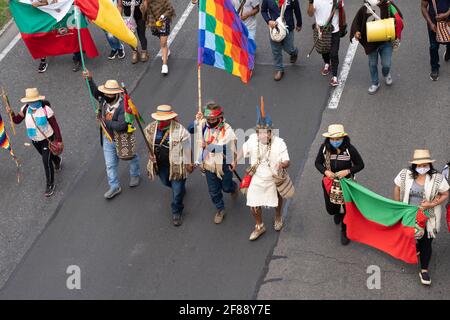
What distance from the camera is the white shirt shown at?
35.6ft

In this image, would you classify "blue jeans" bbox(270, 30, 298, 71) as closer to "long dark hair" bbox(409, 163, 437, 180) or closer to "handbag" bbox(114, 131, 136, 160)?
"handbag" bbox(114, 131, 136, 160)

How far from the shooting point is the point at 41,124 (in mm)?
9734

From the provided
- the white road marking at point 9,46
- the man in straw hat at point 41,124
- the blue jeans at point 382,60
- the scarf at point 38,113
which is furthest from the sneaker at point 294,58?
the white road marking at point 9,46

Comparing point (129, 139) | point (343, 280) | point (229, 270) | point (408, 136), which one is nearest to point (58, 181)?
point (129, 139)

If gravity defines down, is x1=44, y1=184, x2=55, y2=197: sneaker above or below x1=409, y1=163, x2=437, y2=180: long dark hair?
below

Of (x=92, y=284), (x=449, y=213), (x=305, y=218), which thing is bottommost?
(x=92, y=284)

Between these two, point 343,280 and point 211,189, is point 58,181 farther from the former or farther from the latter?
point 343,280

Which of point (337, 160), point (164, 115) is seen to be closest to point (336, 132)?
point (337, 160)

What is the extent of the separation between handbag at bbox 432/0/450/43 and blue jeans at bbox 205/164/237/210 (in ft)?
14.2

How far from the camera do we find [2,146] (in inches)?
406

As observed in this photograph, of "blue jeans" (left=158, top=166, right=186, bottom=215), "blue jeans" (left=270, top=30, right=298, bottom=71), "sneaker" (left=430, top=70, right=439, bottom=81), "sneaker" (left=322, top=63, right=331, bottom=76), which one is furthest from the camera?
"sneaker" (left=322, top=63, right=331, bottom=76)

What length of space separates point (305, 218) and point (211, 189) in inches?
52.6

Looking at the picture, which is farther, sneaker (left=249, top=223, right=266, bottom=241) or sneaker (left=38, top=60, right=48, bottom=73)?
sneaker (left=38, top=60, right=48, bottom=73)

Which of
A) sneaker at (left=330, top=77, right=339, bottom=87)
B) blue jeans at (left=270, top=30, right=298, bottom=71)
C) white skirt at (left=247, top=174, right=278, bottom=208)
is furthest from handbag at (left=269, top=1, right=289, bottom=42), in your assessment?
white skirt at (left=247, top=174, right=278, bottom=208)
